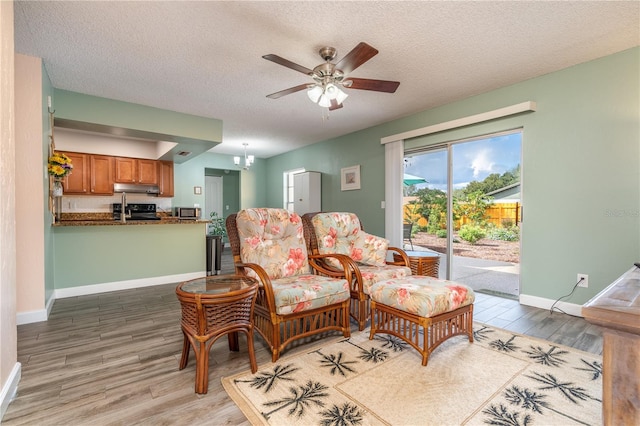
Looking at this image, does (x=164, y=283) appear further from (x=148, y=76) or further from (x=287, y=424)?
(x=287, y=424)

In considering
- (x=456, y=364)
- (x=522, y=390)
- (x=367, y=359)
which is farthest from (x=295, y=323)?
(x=522, y=390)

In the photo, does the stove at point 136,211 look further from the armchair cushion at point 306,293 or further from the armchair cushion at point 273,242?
the armchair cushion at point 306,293

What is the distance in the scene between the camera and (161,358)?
2.11 meters

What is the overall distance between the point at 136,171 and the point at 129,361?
14.8 ft

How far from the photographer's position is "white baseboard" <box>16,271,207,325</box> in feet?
9.12

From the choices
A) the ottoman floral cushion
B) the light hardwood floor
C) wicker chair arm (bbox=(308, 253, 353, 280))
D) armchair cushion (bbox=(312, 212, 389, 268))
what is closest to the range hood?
the light hardwood floor

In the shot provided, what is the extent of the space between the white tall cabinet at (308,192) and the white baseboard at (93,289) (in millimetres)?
2354

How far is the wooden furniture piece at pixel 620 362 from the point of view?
2.53 feet

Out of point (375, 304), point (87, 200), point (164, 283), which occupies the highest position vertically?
point (87, 200)

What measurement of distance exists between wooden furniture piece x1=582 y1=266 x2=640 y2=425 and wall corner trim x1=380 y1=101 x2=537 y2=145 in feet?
9.95

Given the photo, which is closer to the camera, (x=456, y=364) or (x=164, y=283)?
(x=456, y=364)

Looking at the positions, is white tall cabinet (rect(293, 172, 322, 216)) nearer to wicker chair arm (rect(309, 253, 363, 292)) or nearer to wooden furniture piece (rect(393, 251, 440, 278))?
wooden furniture piece (rect(393, 251, 440, 278))

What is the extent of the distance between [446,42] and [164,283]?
4.61 meters

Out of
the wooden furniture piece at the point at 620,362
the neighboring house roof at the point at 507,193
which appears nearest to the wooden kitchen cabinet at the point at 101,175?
the neighboring house roof at the point at 507,193
